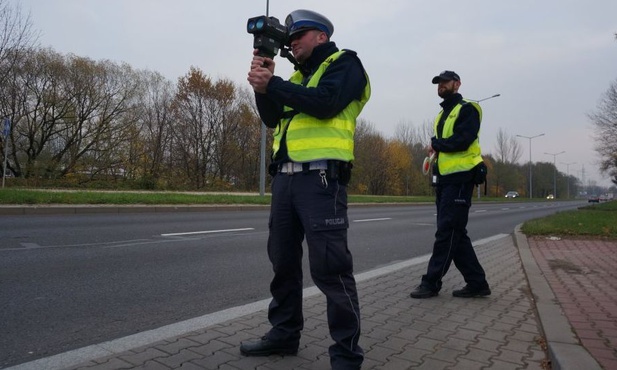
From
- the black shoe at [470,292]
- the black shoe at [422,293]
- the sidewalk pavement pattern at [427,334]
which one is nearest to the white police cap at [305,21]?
the sidewalk pavement pattern at [427,334]

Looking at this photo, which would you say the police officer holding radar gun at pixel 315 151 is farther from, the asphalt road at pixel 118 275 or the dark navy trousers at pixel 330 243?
the asphalt road at pixel 118 275

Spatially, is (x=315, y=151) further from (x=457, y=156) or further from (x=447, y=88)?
(x=447, y=88)

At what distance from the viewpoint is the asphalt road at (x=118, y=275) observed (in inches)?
139

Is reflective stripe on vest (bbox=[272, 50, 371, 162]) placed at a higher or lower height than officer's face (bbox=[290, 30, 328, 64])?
lower

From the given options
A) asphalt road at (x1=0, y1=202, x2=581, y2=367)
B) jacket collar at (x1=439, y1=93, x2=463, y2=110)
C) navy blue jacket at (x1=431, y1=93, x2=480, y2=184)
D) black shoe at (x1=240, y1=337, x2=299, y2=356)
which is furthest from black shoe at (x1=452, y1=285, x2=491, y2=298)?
black shoe at (x1=240, y1=337, x2=299, y2=356)

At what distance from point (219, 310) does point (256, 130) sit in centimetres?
4142

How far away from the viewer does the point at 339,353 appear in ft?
7.96

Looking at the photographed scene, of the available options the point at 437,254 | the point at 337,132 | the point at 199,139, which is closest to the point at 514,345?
the point at 437,254

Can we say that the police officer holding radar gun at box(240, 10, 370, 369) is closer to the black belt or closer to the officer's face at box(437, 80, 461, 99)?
the black belt

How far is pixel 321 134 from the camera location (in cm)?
254

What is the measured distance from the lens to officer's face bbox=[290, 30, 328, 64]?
268 cm

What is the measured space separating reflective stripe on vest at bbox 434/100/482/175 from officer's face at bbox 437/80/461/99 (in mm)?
162

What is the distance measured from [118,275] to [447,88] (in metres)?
4.11

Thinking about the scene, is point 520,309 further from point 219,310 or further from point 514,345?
point 219,310
